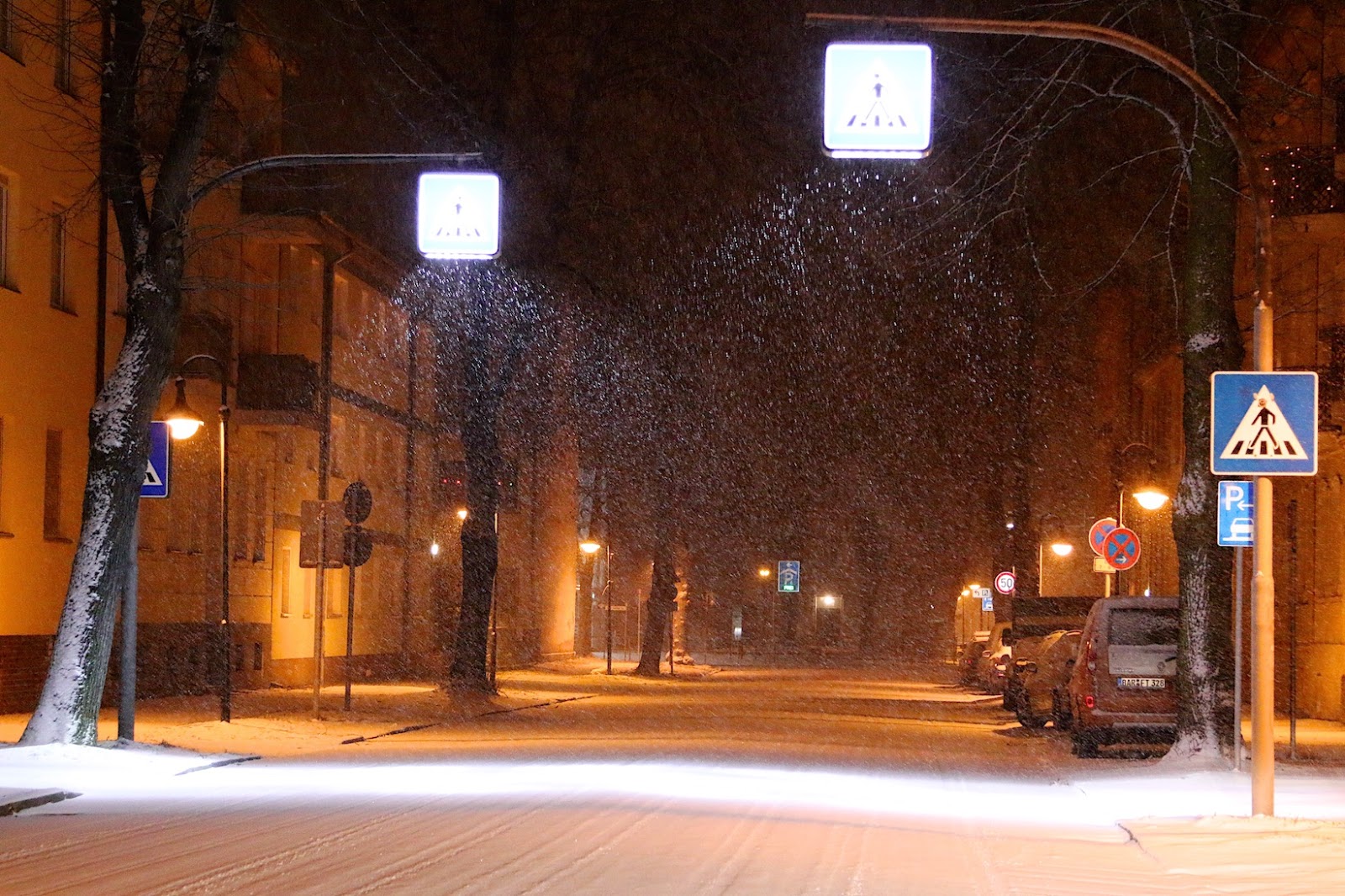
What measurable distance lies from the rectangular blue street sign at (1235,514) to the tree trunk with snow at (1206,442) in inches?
98.1

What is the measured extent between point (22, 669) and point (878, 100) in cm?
1711

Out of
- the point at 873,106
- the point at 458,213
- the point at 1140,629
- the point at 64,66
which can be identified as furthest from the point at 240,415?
the point at 873,106

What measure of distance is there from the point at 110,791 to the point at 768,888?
762cm

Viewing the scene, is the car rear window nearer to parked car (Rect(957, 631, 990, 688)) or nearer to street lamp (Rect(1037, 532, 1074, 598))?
street lamp (Rect(1037, 532, 1074, 598))

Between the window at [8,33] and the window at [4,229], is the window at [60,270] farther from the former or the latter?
the window at [8,33]

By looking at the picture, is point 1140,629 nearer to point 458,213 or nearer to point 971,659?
point 458,213

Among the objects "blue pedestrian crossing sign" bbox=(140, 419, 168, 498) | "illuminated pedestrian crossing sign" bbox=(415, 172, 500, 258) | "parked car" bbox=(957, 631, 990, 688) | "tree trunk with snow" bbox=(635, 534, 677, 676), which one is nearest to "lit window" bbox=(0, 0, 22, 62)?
"blue pedestrian crossing sign" bbox=(140, 419, 168, 498)

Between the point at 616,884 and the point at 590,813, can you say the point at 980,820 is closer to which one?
the point at 590,813

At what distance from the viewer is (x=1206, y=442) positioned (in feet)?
59.5

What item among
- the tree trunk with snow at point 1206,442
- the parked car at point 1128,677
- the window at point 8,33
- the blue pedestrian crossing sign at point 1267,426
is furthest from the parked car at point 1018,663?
the window at point 8,33

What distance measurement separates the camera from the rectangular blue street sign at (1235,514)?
1525 cm

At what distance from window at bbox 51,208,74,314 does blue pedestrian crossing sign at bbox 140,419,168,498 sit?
729 centimetres

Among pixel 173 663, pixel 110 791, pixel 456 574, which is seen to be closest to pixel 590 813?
pixel 110 791

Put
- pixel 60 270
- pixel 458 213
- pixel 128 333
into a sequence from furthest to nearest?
pixel 60 270, pixel 128 333, pixel 458 213
